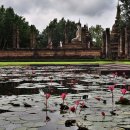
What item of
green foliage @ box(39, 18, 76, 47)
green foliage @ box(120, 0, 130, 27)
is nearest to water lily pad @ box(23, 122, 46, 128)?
green foliage @ box(120, 0, 130, 27)

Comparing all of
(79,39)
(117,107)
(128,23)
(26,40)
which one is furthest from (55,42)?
(117,107)

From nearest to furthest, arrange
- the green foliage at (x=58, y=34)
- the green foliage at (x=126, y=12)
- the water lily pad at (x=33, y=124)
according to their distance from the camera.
A: 1. the water lily pad at (x=33, y=124)
2. the green foliage at (x=126, y=12)
3. the green foliage at (x=58, y=34)

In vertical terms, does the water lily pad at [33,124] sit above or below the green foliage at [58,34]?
below

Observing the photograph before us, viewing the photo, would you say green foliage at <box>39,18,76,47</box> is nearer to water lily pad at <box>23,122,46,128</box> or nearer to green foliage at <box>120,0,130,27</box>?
green foliage at <box>120,0,130,27</box>

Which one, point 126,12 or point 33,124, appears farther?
point 126,12

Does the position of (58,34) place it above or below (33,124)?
above

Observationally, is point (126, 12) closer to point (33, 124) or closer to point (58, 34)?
point (58, 34)

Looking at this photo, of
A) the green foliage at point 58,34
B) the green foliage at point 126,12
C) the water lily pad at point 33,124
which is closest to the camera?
the water lily pad at point 33,124

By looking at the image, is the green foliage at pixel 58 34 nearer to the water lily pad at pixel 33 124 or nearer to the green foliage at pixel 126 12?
the green foliage at pixel 126 12

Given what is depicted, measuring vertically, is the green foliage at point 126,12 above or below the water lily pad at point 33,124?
above

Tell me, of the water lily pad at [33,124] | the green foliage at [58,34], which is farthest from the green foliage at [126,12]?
the water lily pad at [33,124]

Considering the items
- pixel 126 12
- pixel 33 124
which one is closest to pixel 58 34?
pixel 126 12

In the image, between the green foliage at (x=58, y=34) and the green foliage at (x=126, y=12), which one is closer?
the green foliage at (x=126, y=12)

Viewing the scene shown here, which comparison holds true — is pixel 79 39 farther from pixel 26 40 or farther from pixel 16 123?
pixel 16 123
